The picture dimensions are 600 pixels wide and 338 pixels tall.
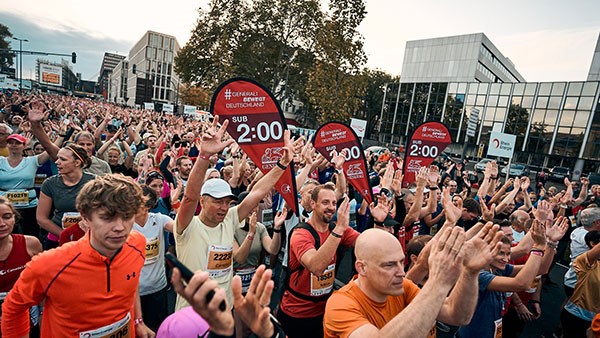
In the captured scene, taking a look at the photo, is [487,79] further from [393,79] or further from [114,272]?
[114,272]

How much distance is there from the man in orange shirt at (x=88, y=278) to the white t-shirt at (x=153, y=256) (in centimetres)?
100

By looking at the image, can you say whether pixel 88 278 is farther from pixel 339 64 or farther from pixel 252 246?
pixel 339 64

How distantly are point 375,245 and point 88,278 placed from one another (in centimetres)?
170

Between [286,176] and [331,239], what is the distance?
1735mm

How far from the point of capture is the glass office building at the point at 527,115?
33375mm

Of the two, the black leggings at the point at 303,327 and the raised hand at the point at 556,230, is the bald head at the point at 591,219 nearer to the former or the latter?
the raised hand at the point at 556,230

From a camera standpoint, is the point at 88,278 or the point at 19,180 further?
the point at 19,180

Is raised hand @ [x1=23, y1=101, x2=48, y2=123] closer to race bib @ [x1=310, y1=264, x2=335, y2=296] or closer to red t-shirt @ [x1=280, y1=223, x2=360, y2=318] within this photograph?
red t-shirt @ [x1=280, y1=223, x2=360, y2=318]

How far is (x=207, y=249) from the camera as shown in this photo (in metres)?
2.63

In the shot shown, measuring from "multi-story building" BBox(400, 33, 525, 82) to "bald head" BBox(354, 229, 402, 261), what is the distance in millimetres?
50376

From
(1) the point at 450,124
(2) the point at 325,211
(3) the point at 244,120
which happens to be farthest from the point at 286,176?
(1) the point at 450,124

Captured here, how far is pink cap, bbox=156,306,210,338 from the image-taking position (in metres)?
1.41

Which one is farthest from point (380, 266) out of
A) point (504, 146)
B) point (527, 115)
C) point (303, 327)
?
point (527, 115)

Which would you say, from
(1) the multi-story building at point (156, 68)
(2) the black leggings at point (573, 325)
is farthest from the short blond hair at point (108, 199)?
(1) the multi-story building at point (156, 68)
